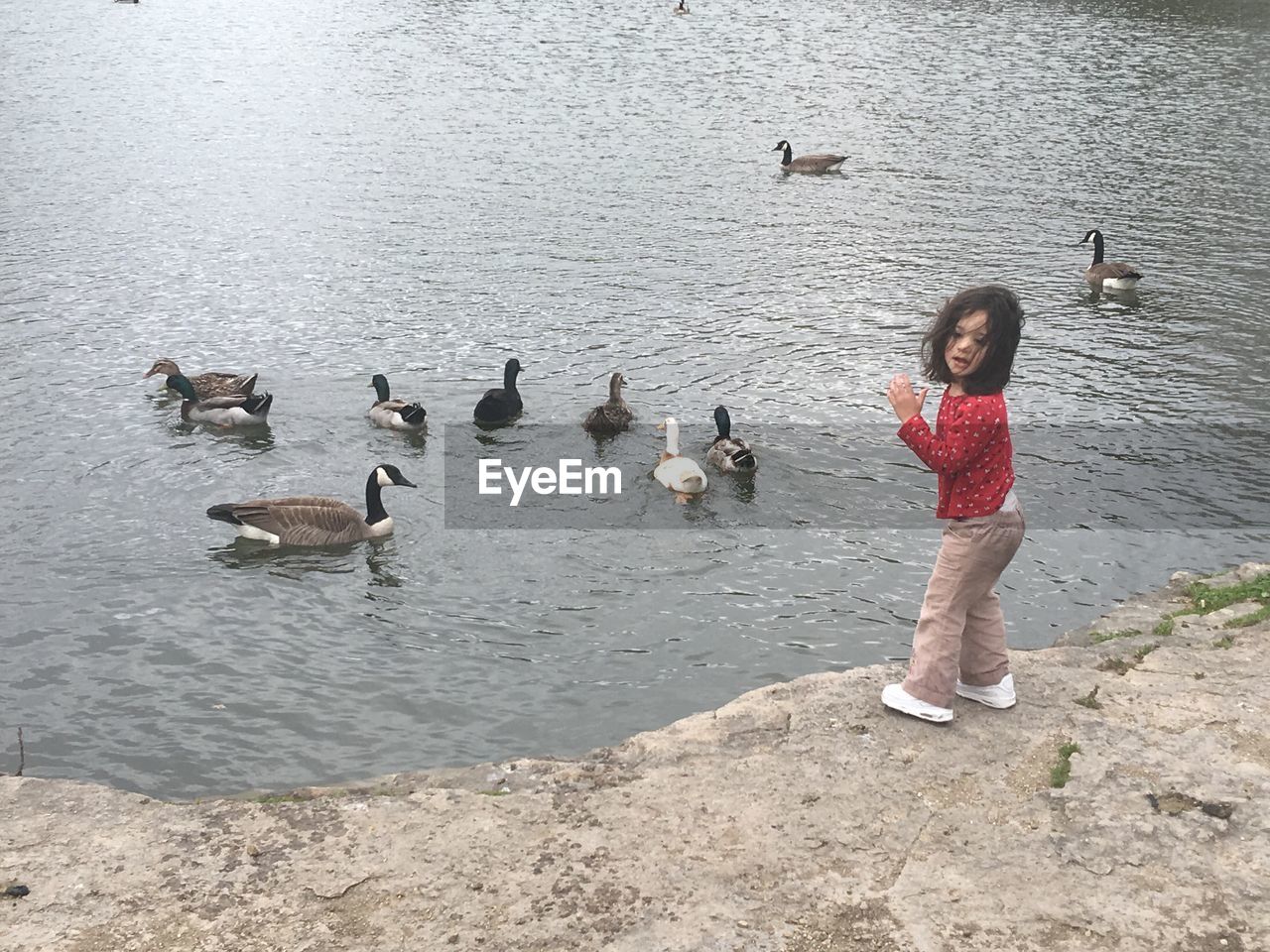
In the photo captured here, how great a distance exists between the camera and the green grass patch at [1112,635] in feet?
29.0

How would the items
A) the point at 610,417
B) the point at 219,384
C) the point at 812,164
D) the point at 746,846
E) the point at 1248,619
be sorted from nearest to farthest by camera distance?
the point at 746,846, the point at 1248,619, the point at 610,417, the point at 219,384, the point at 812,164

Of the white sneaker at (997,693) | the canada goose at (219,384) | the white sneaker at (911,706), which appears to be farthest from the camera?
the canada goose at (219,384)

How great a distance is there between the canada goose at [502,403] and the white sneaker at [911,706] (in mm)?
9146

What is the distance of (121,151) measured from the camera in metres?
30.2

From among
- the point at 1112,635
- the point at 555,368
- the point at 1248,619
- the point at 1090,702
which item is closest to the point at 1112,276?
the point at 555,368

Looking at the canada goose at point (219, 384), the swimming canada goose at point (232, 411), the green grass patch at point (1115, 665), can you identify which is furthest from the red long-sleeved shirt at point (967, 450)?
the canada goose at point (219, 384)

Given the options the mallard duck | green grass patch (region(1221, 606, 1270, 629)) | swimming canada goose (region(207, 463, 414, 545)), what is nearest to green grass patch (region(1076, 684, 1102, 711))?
green grass patch (region(1221, 606, 1270, 629))

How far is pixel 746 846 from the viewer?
606 centimetres

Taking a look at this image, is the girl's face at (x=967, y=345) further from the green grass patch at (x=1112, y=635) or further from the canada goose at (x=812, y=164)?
the canada goose at (x=812, y=164)

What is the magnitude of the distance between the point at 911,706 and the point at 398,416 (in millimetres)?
9711

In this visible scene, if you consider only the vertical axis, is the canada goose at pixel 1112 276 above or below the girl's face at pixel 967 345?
below

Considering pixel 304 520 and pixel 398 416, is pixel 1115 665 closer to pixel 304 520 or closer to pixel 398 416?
pixel 304 520

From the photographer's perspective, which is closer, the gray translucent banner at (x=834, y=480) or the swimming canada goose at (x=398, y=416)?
the gray translucent banner at (x=834, y=480)

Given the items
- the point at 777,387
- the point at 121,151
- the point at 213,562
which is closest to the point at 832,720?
the point at 213,562
